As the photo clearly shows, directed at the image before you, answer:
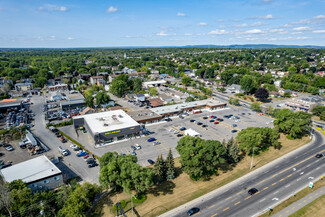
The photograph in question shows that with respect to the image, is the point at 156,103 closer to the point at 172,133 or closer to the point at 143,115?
the point at 143,115

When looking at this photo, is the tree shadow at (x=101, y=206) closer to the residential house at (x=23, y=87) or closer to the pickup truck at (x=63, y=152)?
the pickup truck at (x=63, y=152)

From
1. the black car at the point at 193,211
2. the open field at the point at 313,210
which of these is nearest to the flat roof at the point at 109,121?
the black car at the point at 193,211

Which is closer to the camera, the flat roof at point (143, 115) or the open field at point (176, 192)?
the open field at point (176, 192)

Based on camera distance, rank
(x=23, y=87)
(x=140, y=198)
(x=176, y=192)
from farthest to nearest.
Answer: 1. (x=23, y=87)
2. (x=176, y=192)
3. (x=140, y=198)

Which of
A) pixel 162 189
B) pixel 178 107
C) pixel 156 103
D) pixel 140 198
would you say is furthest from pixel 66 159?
pixel 156 103

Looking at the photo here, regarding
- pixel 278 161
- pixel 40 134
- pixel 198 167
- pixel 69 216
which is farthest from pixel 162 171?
pixel 40 134
